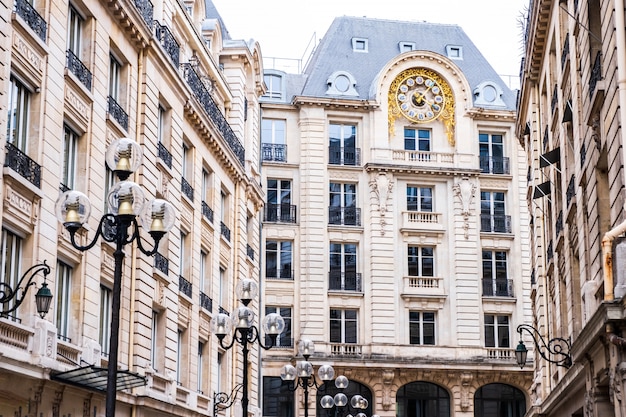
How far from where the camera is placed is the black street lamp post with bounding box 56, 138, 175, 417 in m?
13.0

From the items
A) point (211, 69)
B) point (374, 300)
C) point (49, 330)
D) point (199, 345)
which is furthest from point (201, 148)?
point (374, 300)

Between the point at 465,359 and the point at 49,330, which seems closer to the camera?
the point at 49,330

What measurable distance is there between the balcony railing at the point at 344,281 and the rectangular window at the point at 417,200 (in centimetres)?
402

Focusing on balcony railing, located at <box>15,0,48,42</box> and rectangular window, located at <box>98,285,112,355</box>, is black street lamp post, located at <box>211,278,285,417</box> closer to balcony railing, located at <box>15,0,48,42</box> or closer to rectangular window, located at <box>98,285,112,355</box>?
rectangular window, located at <box>98,285,112,355</box>

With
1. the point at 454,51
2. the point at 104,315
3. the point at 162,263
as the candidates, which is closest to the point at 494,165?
the point at 454,51

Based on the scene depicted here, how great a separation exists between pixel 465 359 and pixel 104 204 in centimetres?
2820

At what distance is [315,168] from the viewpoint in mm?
51406

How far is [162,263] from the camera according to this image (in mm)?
29141

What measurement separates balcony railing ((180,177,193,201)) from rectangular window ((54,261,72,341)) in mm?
9236

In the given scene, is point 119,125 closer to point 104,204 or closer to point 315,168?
point 104,204

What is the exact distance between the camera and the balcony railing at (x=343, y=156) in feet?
170

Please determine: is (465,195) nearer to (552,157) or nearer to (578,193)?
(552,157)

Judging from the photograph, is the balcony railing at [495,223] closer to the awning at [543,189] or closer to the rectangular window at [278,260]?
the rectangular window at [278,260]

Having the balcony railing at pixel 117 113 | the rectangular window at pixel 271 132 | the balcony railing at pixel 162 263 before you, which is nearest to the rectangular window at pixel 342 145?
the rectangular window at pixel 271 132
